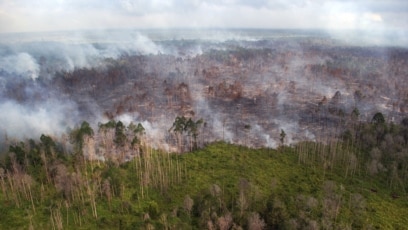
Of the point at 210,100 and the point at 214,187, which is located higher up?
the point at 210,100

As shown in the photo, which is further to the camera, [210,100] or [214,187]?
[210,100]

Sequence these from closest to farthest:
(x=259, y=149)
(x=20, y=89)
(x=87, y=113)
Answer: (x=259, y=149) → (x=87, y=113) → (x=20, y=89)

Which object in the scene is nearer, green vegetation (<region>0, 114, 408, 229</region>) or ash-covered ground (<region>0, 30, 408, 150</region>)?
green vegetation (<region>0, 114, 408, 229</region>)

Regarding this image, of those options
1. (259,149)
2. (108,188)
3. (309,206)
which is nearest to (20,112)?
(108,188)

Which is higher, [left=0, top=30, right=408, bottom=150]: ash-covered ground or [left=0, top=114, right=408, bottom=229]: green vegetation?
[left=0, top=30, right=408, bottom=150]: ash-covered ground

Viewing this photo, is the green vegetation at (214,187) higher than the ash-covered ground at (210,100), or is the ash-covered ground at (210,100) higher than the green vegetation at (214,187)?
the ash-covered ground at (210,100)

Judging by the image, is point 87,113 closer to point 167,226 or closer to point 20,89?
point 20,89

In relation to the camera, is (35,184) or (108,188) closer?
(108,188)

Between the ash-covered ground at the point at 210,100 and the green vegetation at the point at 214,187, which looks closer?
the green vegetation at the point at 214,187
